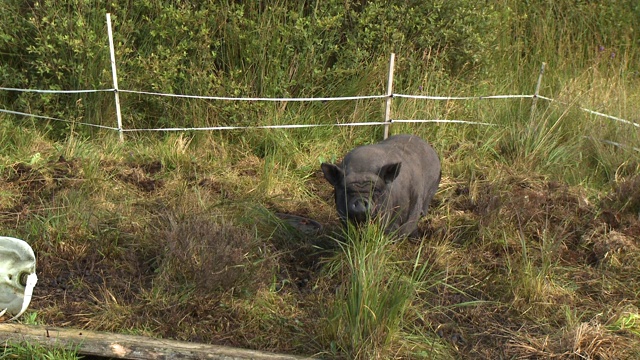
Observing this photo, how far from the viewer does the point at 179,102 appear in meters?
7.70

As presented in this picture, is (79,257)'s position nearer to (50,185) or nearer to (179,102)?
(50,185)

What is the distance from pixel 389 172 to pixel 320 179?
2022 mm

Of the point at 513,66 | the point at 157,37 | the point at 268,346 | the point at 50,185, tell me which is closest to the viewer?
the point at 268,346

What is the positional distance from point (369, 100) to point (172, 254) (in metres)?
3.75

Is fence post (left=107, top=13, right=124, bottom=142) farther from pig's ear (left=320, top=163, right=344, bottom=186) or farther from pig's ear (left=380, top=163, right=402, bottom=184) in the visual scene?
pig's ear (left=380, top=163, right=402, bottom=184)

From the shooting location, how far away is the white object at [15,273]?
440 cm

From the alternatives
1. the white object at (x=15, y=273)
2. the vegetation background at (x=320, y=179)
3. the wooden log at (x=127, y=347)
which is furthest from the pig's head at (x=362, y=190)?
the white object at (x=15, y=273)

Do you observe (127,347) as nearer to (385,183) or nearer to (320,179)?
(385,183)

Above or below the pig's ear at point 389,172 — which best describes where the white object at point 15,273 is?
below

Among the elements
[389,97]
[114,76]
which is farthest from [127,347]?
[389,97]

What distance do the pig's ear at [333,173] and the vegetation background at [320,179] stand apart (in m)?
0.42

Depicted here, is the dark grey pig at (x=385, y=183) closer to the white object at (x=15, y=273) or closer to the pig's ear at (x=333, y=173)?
the pig's ear at (x=333, y=173)

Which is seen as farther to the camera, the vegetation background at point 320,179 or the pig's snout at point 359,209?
the pig's snout at point 359,209

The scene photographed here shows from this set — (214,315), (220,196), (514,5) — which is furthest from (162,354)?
(514,5)
